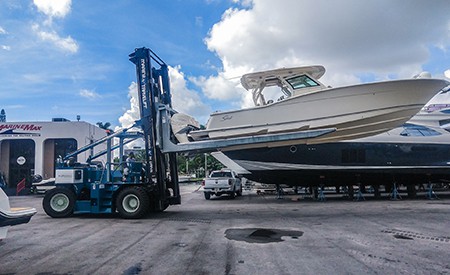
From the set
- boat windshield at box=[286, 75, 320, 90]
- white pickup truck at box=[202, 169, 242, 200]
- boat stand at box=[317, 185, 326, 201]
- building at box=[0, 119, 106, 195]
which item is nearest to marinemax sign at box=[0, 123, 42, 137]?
→ building at box=[0, 119, 106, 195]

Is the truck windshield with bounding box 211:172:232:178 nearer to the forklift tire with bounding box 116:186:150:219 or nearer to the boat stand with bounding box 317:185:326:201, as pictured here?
the boat stand with bounding box 317:185:326:201

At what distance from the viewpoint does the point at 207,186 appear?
19.7 m

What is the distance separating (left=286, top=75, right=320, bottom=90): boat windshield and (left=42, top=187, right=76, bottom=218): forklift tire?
8324mm

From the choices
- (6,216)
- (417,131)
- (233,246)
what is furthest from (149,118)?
(417,131)

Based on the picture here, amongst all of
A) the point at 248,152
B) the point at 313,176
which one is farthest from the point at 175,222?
the point at 313,176

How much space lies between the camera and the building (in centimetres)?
2920

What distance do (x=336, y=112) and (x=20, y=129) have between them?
27110mm

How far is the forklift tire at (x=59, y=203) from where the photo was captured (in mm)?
11257

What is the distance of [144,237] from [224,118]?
5156mm

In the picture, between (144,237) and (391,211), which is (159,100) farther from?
(391,211)

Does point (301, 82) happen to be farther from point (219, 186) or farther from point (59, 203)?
point (59, 203)

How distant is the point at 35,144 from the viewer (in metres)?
29.3

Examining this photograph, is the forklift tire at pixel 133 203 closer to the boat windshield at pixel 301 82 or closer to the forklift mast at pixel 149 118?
the forklift mast at pixel 149 118

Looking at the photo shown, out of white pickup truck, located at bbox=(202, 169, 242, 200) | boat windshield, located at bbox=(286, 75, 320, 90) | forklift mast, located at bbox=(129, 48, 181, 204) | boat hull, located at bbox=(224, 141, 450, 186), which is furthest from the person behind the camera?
white pickup truck, located at bbox=(202, 169, 242, 200)
